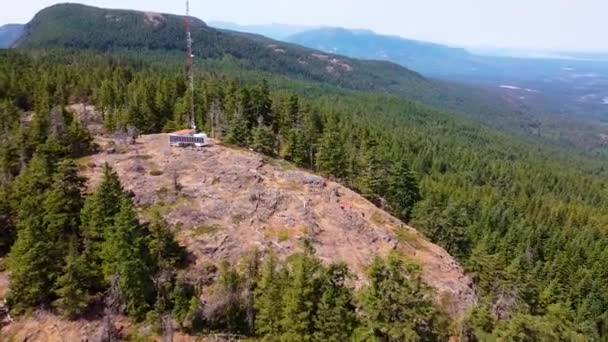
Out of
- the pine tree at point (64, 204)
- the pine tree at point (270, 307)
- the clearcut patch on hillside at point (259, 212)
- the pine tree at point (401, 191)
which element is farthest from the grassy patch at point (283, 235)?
the pine tree at point (401, 191)

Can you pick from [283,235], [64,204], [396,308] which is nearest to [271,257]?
[283,235]

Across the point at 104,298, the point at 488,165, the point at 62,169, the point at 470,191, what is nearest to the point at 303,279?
the point at 104,298

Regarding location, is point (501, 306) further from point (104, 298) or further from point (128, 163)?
point (128, 163)

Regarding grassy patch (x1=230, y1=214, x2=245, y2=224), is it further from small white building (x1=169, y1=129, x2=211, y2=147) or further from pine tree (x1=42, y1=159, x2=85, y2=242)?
small white building (x1=169, y1=129, x2=211, y2=147)

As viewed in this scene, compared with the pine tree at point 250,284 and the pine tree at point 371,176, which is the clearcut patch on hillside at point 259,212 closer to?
the pine tree at point 250,284

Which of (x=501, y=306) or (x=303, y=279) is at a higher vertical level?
(x=303, y=279)

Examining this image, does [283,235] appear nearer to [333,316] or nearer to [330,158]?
[333,316]
